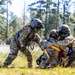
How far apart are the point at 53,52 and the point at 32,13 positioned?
5912 cm

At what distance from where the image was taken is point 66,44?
26.8 feet

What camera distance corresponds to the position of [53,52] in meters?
8.45

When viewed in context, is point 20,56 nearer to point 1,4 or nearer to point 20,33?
point 20,33

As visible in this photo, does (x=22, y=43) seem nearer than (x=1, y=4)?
Yes

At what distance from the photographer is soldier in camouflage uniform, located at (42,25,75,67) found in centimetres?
821

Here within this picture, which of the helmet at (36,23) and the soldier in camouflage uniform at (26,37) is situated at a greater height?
the helmet at (36,23)

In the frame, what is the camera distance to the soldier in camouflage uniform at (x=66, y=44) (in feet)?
26.9

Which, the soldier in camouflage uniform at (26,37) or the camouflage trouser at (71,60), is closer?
the camouflage trouser at (71,60)

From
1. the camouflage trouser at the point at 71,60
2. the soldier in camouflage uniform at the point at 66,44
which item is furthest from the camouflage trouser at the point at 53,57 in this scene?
the camouflage trouser at the point at 71,60

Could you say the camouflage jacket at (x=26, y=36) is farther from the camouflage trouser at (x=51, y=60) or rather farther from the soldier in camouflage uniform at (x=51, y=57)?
the camouflage trouser at (x=51, y=60)

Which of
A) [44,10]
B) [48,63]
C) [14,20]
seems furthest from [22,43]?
[14,20]

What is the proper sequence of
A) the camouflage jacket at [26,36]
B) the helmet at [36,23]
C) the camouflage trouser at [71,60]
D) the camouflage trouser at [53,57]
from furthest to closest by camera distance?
the camouflage jacket at [26,36] < the helmet at [36,23] < the camouflage trouser at [71,60] < the camouflage trouser at [53,57]

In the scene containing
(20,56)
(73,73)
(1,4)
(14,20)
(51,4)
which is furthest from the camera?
(14,20)

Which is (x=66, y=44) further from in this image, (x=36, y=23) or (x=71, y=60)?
(x=36, y=23)
